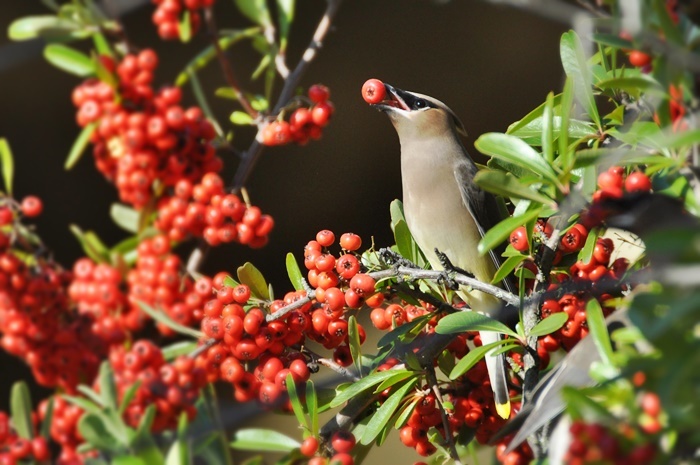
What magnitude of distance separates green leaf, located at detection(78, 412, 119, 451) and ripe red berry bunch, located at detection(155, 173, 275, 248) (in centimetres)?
34

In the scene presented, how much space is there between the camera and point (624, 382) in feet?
3.45

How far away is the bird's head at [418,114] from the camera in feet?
8.49

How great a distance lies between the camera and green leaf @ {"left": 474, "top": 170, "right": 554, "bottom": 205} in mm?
1269

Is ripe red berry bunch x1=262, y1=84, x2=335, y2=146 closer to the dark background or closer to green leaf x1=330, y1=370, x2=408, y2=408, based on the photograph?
green leaf x1=330, y1=370, x2=408, y2=408

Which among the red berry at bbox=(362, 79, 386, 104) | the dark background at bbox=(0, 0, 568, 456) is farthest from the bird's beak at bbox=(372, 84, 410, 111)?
the dark background at bbox=(0, 0, 568, 456)

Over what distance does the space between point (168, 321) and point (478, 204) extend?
1291 millimetres

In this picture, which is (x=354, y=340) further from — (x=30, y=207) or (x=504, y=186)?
(x=30, y=207)

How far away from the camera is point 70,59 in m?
1.52

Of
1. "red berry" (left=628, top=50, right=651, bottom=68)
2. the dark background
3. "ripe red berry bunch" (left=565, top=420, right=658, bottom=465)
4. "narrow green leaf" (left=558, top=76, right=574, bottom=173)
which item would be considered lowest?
the dark background

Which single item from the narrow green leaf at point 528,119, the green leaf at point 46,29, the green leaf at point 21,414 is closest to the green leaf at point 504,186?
the narrow green leaf at point 528,119

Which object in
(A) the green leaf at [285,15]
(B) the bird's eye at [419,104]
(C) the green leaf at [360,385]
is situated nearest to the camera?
(C) the green leaf at [360,385]

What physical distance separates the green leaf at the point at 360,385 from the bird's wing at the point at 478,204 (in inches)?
39.8

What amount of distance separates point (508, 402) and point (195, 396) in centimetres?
61

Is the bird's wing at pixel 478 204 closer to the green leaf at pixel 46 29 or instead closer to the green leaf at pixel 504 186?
the green leaf at pixel 504 186
